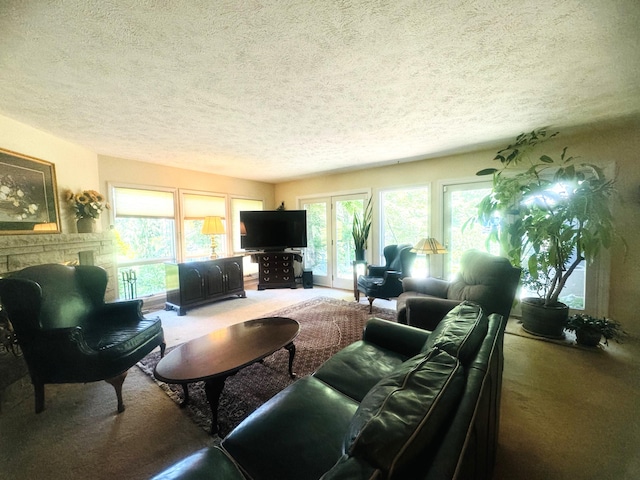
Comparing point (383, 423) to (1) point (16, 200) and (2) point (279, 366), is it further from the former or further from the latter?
(1) point (16, 200)

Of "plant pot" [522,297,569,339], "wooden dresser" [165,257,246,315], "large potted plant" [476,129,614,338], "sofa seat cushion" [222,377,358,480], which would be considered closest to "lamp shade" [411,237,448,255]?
"large potted plant" [476,129,614,338]

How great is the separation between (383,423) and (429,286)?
2.53m

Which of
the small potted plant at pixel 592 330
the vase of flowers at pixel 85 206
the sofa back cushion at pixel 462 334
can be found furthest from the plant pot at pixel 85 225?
the small potted plant at pixel 592 330

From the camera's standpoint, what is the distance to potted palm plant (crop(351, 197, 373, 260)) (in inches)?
181

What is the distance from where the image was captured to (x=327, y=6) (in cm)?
123

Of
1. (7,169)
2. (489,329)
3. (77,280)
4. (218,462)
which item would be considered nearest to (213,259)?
(77,280)

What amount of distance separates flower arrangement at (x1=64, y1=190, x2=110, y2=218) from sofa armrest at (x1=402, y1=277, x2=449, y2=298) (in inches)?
153

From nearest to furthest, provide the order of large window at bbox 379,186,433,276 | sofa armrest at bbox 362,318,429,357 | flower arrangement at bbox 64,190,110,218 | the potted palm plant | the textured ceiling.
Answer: the textured ceiling < sofa armrest at bbox 362,318,429,357 < flower arrangement at bbox 64,190,110,218 < large window at bbox 379,186,433,276 < the potted palm plant

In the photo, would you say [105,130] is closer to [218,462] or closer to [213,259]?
[213,259]

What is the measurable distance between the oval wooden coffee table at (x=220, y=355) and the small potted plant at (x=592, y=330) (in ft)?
9.48

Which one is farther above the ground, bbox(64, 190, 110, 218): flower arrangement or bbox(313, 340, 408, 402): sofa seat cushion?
bbox(64, 190, 110, 218): flower arrangement

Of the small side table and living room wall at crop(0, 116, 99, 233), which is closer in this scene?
living room wall at crop(0, 116, 99, 233)

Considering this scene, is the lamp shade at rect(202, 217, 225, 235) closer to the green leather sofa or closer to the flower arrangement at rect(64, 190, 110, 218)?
the flower arrangement at rect(64, 190, 110, 218)

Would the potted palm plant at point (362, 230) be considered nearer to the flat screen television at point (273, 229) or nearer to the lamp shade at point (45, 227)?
the flat screen television at point (273, 229)
